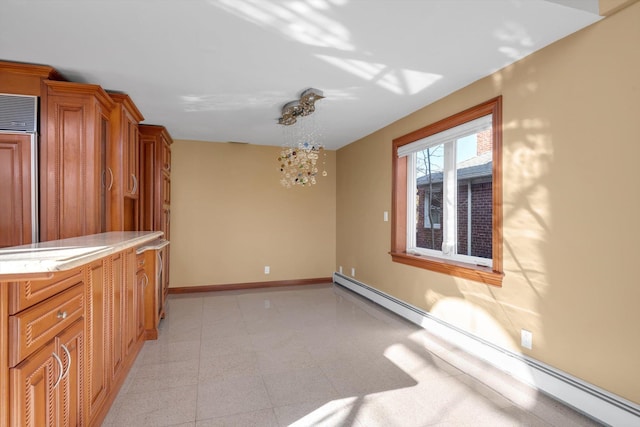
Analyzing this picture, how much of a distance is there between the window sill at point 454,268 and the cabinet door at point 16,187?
10.7ft

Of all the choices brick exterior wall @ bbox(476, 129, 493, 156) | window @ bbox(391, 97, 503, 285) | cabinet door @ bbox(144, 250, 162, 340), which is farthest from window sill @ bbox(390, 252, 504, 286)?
cabinet door @ bbox(144, 250, 162, 340)

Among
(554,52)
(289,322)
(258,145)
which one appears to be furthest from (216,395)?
(258,145)

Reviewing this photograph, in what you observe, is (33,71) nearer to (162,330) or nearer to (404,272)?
(162,330)

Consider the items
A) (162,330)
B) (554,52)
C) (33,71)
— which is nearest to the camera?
(554,52)

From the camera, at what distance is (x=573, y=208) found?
208 centimetres

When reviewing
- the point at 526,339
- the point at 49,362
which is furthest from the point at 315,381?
the point at 49,362

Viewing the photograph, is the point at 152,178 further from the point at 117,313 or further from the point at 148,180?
the point at 117,313

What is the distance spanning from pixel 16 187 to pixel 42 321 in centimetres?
168

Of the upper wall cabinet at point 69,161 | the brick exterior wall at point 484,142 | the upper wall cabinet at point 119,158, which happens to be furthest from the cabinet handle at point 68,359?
the brick exterior wall at point 484,142

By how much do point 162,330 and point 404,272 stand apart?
2.64 metres

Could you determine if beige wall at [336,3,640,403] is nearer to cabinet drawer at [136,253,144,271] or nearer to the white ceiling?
the white ceiling

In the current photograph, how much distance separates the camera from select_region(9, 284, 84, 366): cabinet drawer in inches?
41.1

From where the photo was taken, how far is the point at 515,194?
2.46 meters

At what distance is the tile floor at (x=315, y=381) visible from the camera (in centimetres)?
196
